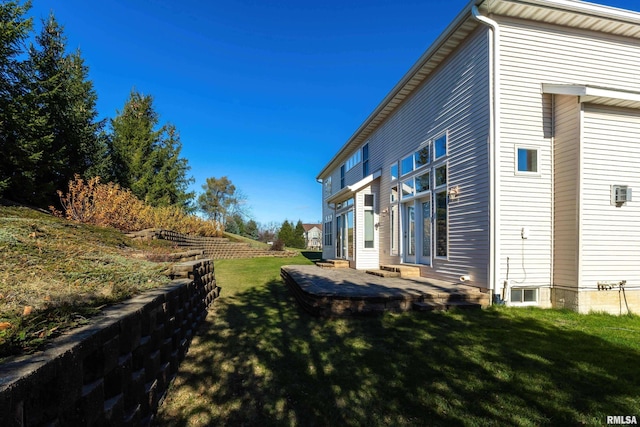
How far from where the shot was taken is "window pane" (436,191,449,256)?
7812mm

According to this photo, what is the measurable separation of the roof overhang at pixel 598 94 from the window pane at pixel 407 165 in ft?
12.7

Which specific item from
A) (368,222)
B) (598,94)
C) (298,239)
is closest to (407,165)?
(368,222)

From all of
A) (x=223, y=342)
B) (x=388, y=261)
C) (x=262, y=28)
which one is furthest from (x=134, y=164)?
(x=223, y=342)

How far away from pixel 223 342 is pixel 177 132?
23.8m

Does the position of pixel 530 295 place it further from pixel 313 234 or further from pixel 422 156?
pixel 313 234

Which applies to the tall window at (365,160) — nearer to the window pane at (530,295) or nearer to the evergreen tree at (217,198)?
the window pane at (530,295)

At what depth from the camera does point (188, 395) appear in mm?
3158

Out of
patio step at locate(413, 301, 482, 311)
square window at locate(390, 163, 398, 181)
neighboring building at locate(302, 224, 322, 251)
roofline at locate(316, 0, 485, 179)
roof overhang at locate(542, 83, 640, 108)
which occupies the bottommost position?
neighboring building at locate(302, 224, 322, 251)

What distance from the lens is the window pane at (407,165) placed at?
9.71m

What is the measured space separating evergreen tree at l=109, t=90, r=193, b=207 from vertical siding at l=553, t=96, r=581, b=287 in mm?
18391

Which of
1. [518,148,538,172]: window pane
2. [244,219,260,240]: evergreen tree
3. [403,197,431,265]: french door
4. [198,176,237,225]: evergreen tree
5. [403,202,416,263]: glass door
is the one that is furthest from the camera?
[244,219,260,240]: evergreen tree

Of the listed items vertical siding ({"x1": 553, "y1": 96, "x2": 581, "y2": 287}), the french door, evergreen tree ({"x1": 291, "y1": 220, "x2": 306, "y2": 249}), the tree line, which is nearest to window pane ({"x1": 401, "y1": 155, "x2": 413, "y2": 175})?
the french door

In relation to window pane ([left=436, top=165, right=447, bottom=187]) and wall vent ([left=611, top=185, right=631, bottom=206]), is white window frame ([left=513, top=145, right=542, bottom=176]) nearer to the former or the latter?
wall vent ([left=611, top=185, right=631, bottom=206])

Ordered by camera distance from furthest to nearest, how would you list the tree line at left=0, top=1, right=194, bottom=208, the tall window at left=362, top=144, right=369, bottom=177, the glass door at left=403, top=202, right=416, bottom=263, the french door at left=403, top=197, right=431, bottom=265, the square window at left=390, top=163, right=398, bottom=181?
the tall window at left=362, top=144, right=369, bottom=177
the square window at left=390, top=163, right=398, bottom=181
the tree line at left=0, top=1, right=194, bottom=208
the glass door at left=403, top=202, right=416, bottom=263
the french door at left=403, top=197, right=431, bottom=265
